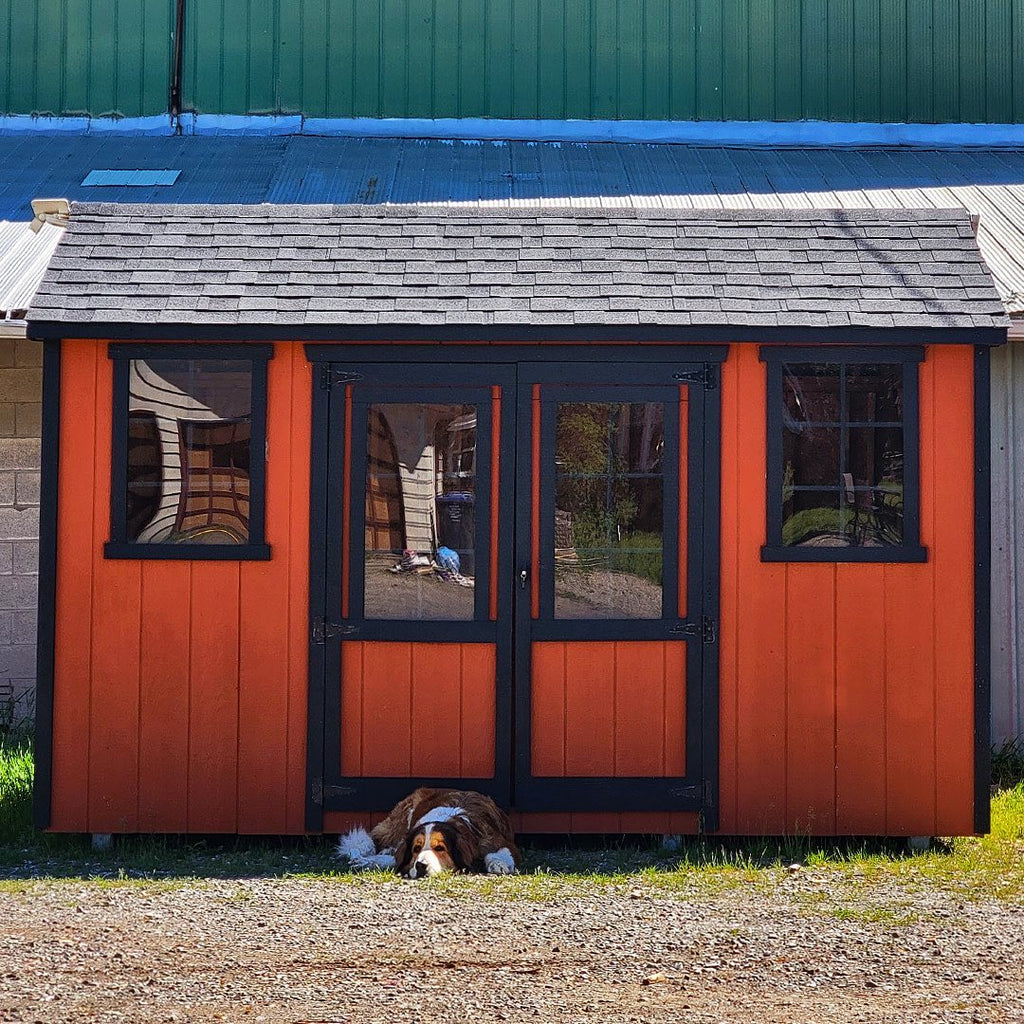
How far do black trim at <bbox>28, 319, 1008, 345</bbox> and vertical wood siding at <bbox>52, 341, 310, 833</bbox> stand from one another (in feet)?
0.61

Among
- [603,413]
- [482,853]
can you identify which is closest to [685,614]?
[603,413]

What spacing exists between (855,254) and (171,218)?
3.48 metres

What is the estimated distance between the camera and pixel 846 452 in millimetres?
6297

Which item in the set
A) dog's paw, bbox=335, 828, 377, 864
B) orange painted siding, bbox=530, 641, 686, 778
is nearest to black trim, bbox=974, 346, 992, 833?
orange painted siding, bbox=530, 641, 686, 778

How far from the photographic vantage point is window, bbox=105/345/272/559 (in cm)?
631

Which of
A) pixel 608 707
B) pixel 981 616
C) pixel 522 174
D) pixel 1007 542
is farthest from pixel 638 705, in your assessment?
pixel 522 174

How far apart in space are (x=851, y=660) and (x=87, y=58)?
994 cm

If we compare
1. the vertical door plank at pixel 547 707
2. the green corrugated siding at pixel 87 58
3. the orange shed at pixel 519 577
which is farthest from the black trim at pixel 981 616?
the green corrugated siding at pixel 87 58

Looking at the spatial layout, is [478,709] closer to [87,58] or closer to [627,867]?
[627,867]

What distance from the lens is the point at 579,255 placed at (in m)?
6.72

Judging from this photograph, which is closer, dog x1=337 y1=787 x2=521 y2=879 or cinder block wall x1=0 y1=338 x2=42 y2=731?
dog x1=337 y1=787 x2=521 y2=879

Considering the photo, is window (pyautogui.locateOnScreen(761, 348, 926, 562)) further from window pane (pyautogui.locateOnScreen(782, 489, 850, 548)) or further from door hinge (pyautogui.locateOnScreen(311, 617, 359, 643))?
door hinge (pyautogui.locateOnScreen(311, 617, 359, 643))

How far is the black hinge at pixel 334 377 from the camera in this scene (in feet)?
20.8

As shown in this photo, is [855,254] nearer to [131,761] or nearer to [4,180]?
[131,761]
